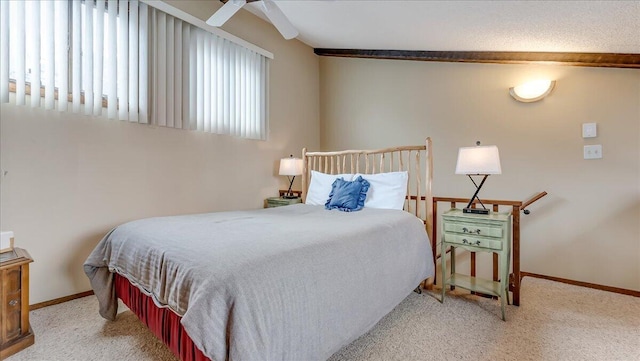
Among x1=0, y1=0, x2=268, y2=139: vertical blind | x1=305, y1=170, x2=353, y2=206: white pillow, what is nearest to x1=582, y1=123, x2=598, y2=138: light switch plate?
x1=305, y1=170, x2=353, y2=206: white pillow

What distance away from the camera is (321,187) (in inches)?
118

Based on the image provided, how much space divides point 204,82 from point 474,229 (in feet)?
9.29

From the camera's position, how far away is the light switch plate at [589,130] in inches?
103

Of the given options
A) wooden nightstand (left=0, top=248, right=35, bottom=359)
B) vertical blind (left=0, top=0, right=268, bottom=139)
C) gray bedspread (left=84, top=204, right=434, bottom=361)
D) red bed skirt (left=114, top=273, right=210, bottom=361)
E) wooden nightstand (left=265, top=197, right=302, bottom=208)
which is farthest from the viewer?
wooden nightstand (left=265, top=197, right=302, bottom=208)

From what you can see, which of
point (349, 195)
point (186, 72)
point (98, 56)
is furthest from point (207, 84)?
point (349, 195)

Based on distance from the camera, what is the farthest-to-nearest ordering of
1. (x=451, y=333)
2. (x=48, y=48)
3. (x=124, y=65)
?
1. (x=124, y=65)
2. (x=48, y=48)
3. (x=451, y=333)

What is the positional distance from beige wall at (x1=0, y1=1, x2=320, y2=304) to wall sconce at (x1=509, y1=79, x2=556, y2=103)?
2.85m

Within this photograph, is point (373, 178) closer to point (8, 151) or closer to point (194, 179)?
point (194, 179)

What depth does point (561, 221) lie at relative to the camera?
2.79 m

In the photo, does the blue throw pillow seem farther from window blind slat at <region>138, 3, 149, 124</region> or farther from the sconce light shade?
window blind slat at <region>138, 3, 149, 124</region>

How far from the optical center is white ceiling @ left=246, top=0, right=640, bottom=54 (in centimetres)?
196

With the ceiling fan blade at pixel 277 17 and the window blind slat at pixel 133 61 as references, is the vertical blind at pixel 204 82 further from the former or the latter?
the ceiling fan blade at pixel 277 17

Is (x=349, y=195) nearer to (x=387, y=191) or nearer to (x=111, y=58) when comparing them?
(x=387, y=191)

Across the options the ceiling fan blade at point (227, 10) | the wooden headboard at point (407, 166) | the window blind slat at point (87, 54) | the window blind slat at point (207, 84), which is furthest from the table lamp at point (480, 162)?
the window blind slat at point (87, 54)
